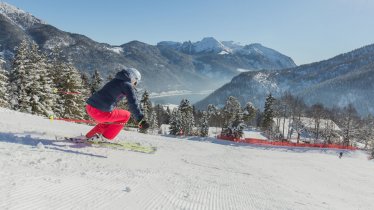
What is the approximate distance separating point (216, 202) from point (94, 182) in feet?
6.43

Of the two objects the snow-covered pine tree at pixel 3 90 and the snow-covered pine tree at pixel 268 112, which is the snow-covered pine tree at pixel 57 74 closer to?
the snow-covered pine tree at pixel 3 90

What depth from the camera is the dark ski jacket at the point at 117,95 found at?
8.63 metres

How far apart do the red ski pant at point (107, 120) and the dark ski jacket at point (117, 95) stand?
20 centimetres

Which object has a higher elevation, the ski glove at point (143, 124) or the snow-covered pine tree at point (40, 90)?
the snow-covered pine tree at point (40, 90)

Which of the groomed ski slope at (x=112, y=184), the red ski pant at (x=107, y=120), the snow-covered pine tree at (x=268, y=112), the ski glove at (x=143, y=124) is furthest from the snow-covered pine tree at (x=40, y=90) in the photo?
the snow-covered pine tree at (x=268, y=112)

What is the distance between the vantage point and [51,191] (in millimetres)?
4410

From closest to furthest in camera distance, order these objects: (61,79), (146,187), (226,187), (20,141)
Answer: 1. (146,187)
2. (226,187)
3. (20,141)
4. (61,79)

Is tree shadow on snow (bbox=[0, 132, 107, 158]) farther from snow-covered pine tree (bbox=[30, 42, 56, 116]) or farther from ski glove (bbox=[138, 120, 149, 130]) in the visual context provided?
snow-covered pine tree (bbox=[30, 42, 56, 116])

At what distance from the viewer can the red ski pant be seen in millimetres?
9125

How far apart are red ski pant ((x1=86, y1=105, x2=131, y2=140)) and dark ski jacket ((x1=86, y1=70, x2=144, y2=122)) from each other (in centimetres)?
20

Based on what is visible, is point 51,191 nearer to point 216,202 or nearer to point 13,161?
point 13,161

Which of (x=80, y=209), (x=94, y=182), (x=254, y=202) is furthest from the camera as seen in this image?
(x=254, y=202)

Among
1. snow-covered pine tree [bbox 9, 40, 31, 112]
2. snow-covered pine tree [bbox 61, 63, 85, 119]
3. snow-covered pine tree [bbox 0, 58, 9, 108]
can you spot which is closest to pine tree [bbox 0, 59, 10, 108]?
snow-covered pine tree [bbox 0, 58, 9, 108]

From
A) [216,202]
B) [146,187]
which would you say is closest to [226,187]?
[216,202]
